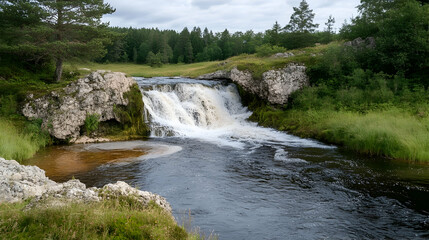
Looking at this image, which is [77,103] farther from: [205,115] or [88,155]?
[205,115]

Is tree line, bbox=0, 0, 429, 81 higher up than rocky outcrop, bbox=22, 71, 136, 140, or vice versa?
tree line, bbox=0, 0, 429, 81

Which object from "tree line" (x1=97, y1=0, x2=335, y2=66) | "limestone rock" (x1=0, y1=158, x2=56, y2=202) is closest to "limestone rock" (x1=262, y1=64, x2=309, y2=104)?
"limestone rock" (x1=0, y1=158, x2=56, y2=202)

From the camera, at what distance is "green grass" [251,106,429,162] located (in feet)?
39.3

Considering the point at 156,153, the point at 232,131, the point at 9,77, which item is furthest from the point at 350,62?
the point at 9,77

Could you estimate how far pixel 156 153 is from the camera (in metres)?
13.9

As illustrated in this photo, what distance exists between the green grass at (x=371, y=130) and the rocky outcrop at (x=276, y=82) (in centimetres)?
270

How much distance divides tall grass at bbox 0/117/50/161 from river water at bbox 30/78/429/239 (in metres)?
0.60

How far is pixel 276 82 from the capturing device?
868 inches

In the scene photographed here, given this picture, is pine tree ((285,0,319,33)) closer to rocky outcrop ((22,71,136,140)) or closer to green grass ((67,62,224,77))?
green grass ((67,62,224,77))

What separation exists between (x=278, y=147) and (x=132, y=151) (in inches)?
280

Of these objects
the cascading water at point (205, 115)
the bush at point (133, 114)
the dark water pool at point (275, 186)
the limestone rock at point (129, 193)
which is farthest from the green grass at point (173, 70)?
the limestone rock at point (129, 193)

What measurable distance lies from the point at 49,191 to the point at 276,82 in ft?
61.5

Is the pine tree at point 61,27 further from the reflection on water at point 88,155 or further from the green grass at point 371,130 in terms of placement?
the green grass at point 371,130

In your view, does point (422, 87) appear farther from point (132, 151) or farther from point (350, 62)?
point (132, 151)
